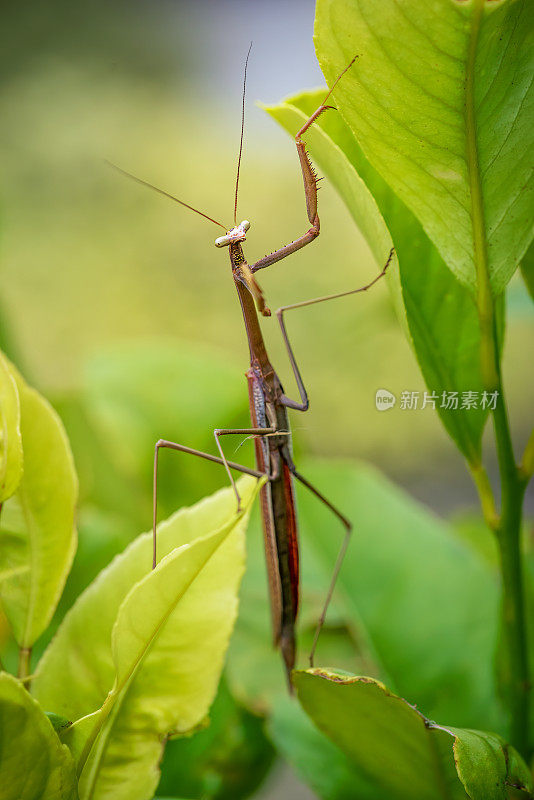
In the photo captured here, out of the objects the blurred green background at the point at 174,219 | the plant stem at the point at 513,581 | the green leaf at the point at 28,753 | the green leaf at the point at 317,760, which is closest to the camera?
the green leaf at the point at 28,753

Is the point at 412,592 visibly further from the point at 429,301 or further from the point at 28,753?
the point at 28,753

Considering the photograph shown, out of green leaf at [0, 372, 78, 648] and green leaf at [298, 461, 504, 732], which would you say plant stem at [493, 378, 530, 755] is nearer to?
green leaf at [298, 461, 504, 732]

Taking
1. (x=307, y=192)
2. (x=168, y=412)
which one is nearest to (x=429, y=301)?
(x=307, y=192)

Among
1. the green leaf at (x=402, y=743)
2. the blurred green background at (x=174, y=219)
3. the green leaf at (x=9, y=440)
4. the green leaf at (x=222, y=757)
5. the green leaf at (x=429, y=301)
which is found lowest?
the green leaf at (x=222, y=757)

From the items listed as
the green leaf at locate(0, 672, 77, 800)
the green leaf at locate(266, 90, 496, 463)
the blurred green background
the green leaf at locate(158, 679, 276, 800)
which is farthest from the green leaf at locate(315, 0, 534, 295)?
the blurred green background

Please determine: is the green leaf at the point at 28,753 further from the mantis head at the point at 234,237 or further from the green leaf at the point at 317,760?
the mantis head at the point at 234,237

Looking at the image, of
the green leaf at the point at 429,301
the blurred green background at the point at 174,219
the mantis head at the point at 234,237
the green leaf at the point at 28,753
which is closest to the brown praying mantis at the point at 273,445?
the mantis head at the point at 234,237
